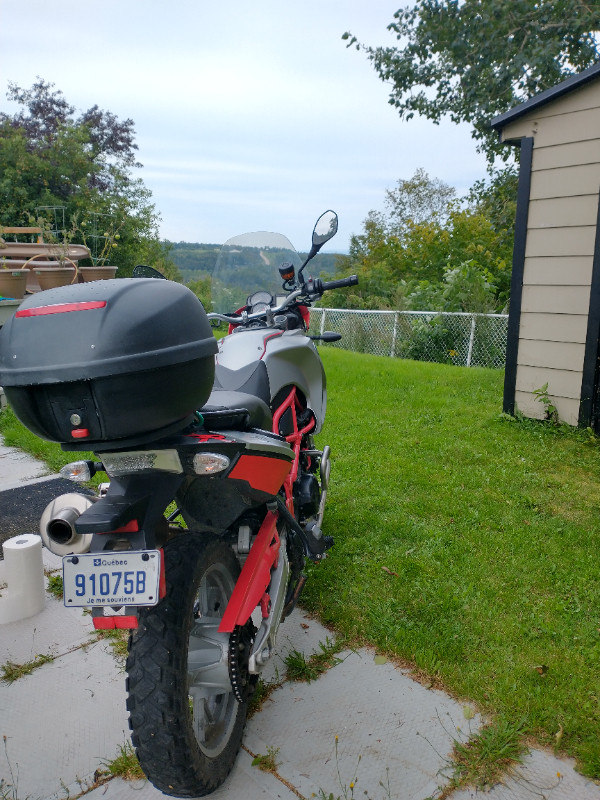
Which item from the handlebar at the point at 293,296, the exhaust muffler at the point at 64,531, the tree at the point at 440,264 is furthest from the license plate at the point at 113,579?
the tree at the point at 440,264

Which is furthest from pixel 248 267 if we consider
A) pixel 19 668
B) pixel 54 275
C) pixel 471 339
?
pixel 471 339

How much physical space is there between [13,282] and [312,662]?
5416 mm

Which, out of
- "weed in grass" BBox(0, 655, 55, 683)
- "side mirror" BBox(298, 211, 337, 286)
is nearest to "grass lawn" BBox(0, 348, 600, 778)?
"weed in grass" BBox(0, 655, 55, 683)

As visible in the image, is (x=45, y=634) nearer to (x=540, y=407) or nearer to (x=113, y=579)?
(x=113, y=579)

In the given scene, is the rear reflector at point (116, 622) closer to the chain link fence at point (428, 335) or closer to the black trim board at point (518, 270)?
the black trim board at point (518, 270)

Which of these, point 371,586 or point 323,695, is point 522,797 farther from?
point 371,586

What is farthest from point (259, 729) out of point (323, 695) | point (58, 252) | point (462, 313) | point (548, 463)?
point (462, 313)

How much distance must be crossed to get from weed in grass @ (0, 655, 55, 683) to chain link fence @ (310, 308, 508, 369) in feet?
25.2

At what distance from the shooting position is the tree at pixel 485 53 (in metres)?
9.89

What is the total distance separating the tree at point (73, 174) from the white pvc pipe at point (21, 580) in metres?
8.26

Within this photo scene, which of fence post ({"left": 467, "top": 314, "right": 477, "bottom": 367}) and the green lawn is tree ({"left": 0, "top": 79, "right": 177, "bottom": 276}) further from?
the green lawn

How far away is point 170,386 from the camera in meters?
1.33

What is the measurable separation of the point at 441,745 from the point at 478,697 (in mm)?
241

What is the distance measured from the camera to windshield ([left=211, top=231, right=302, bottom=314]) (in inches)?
120
